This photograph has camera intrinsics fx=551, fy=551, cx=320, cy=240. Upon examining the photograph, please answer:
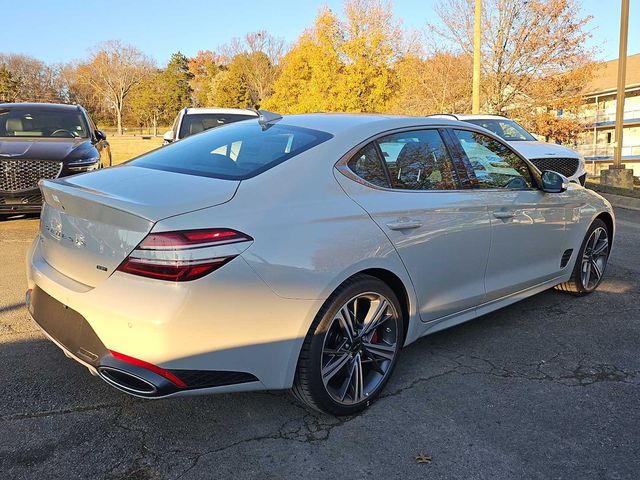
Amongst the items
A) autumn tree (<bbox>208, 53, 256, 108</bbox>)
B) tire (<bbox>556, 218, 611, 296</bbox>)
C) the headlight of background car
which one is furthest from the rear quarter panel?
autumn tree (<bbox>208, 53, 256, 108</bbox>)

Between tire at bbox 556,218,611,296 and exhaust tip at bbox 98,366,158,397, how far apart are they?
382 centimetres

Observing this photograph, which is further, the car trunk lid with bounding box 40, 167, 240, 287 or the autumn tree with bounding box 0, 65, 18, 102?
the autumn tree with bounding box 0, 65, 18, 102

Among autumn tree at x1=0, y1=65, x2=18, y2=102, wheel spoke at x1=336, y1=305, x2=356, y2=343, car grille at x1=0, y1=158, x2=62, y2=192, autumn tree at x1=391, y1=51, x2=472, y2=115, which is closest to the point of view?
wheel spoke at x1=336, y1=305, x2=356, y2=343

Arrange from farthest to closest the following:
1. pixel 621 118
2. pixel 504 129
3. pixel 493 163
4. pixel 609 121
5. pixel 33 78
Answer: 1. pixel 33 78
2. pixel 609 121
3. pixel 621 118
4. pixel 504 129
5. pixel 493 163

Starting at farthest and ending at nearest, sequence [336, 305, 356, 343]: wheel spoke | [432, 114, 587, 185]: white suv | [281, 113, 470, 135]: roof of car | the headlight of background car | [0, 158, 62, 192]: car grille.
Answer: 1. [432, 114, 587, 185]: white suv
2. the headlight of background car
3. [0, 158, 62, 192]: car grille
4. [281, 113, 470, 135]: roof of car
5. [336, 305, 356, 343]: wheel spoke

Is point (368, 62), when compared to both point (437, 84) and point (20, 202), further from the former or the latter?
point (20, 202)

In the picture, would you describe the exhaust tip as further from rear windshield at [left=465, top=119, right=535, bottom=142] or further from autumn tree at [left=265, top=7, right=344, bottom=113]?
autumn tree at [left=265, top=7, right=344, bottom=113]

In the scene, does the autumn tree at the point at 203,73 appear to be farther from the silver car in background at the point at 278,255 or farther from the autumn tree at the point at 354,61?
the silver car in background at the point at 278,255

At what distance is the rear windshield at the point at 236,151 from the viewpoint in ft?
9.35

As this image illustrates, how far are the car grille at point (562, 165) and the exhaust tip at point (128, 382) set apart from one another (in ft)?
28.4

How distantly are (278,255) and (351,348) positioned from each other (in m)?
0.77

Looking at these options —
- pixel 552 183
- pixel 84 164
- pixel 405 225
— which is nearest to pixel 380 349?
pixel 405 225

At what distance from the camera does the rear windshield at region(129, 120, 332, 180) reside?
9.35ft

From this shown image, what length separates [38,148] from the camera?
7.14m
